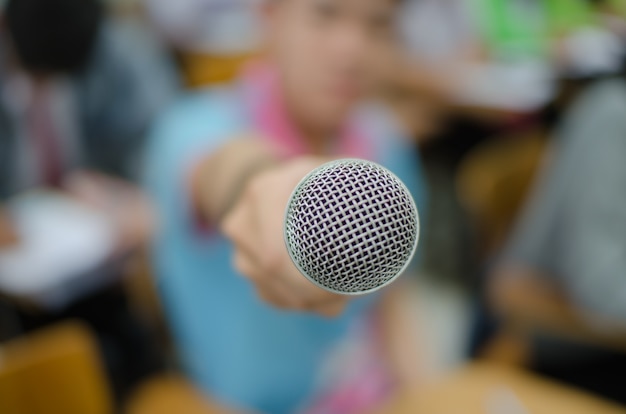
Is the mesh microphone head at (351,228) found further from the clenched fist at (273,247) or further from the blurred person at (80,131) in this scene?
the blurred person at (80,131)

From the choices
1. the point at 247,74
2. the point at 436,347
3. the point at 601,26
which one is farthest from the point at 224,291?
the point at 601,26

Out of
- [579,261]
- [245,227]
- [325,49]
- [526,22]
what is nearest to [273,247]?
[245,227]

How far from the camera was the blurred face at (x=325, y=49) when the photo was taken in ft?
2.62

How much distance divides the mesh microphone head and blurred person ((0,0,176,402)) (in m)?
1.01

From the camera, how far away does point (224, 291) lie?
95cm

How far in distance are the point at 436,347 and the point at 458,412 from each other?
112 cm

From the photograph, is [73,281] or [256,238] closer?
[256,238]

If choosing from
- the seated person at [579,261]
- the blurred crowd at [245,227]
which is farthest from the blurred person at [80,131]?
the seated person at [579,261]

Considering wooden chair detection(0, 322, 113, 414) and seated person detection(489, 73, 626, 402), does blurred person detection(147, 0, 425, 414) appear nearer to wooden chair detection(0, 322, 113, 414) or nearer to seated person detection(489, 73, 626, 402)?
wooden chair detection(0, 322, 113, 414)

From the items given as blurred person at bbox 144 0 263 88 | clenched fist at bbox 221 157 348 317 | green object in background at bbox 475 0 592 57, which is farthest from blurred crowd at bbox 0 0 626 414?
blurred person at bbox 144 0 263 88

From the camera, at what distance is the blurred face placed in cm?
80

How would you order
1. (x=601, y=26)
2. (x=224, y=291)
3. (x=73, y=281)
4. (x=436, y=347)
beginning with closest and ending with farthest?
(x=224, y=291) → (x=73, y=281) → (x=436, y=347) → (x=601, y=26)

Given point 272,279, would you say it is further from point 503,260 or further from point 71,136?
point 71,136

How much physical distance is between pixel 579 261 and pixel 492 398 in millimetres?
378
